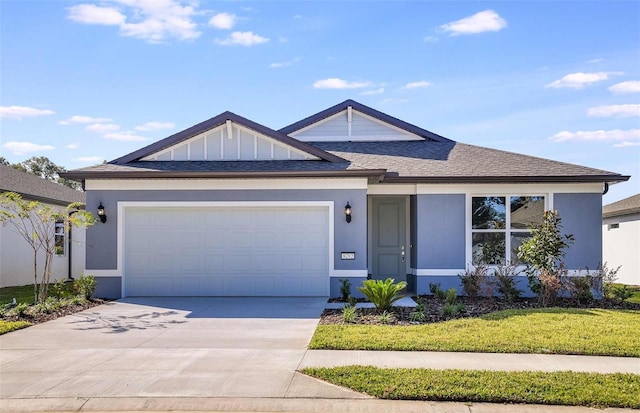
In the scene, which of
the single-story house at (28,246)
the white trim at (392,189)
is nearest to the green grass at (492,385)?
the white trim at (392,189)

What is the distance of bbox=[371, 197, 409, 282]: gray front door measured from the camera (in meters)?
15.4

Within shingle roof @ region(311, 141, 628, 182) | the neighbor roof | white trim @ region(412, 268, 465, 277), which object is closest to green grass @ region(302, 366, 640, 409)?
the neighbor roof

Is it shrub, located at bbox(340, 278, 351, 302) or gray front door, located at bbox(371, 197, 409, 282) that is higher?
gray front door, located at bbox(371, 197, 409, 282)

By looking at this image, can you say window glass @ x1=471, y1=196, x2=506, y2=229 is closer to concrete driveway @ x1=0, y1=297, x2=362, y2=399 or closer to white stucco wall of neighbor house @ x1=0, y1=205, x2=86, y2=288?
concrete driveway @ x1=0, y1=297, x2=362, y2=399

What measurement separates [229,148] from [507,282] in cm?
755

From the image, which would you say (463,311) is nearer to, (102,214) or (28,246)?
(102,214)

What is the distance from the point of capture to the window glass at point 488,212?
46.3ft

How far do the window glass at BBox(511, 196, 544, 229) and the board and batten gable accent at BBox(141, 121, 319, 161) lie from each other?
5.33m

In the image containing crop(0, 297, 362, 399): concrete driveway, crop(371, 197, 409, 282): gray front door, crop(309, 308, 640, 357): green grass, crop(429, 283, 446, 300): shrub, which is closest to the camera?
crop(0, 297, 362, 399): concrete driveway

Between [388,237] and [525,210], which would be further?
[388,237]

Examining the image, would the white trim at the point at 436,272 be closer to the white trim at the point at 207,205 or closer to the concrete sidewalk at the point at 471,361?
the white trim at the point at 207,205

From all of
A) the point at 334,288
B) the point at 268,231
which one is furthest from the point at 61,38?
the point at 334,288

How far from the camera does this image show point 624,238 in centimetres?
2166

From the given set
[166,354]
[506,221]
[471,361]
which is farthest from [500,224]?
A: [166,354]
